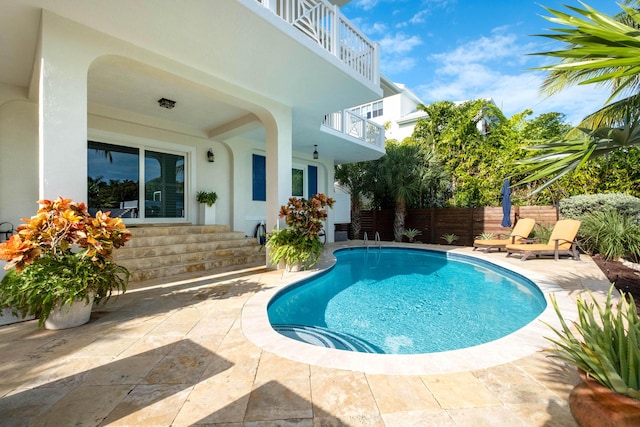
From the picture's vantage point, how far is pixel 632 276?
17.7 ft

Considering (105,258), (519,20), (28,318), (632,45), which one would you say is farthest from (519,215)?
(28,318)

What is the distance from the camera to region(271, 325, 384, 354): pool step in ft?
11.4

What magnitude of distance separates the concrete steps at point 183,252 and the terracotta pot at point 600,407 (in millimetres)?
5997

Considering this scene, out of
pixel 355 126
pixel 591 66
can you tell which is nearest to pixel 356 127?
pixel 355 126

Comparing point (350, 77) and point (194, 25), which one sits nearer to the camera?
point (194, 25)

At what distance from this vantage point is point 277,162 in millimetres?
6273

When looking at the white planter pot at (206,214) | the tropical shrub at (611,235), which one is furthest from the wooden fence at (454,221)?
the white planter pot at (206,214)

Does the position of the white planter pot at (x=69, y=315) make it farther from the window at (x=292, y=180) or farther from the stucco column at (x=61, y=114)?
the window at (x=292, y=180)

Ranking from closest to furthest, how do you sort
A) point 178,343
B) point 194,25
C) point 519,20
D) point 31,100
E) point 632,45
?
point 632,45 → point 178,343 → point 194,25 → point 31,100 → point 519,20

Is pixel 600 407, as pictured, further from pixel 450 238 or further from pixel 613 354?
pixel 450 238

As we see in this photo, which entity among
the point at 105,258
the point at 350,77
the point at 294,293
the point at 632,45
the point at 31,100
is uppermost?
the point at 350,77

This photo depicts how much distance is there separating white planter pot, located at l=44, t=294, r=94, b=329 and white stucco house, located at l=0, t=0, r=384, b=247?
1314 mm

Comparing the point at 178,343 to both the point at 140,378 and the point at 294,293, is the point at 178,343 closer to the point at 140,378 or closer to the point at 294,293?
the point at 140,378

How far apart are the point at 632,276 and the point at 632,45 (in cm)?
621
